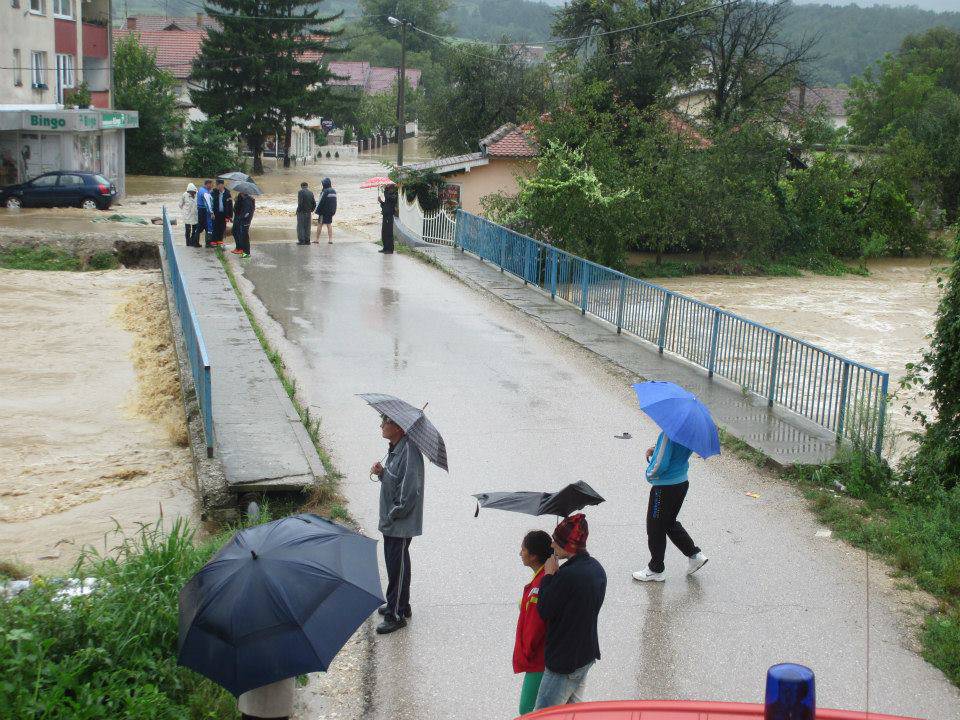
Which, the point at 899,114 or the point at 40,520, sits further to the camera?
the point at 899,114

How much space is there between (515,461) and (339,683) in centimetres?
462

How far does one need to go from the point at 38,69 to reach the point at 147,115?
10462 millimetres

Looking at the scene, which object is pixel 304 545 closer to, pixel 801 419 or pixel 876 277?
pixel 801 419

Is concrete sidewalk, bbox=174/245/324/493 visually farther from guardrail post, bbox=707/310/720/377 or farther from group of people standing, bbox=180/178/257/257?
guardrail post, bbox=707/310/720/377

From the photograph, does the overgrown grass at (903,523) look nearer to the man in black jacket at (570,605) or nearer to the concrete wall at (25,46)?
the man in black jacket at (570,605)

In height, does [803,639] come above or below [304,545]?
below

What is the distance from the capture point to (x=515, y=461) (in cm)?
1068

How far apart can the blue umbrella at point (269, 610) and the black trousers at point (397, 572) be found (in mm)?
1770

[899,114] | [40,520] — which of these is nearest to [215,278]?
[40,520]

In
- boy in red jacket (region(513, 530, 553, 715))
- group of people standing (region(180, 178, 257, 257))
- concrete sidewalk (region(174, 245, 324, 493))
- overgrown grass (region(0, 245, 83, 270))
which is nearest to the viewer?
boy in red jacket (region(513, 530, 553, 715))

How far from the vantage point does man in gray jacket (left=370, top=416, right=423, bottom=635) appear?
22.1 feet

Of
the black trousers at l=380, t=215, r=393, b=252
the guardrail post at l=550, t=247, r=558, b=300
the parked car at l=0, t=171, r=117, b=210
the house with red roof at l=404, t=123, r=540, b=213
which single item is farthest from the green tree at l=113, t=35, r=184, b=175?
the guardrail post at l=550, t=247, r=558, b=300

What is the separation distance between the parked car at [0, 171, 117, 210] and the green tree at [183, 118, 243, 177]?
15.8 m

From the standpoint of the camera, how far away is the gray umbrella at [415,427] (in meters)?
6.61
